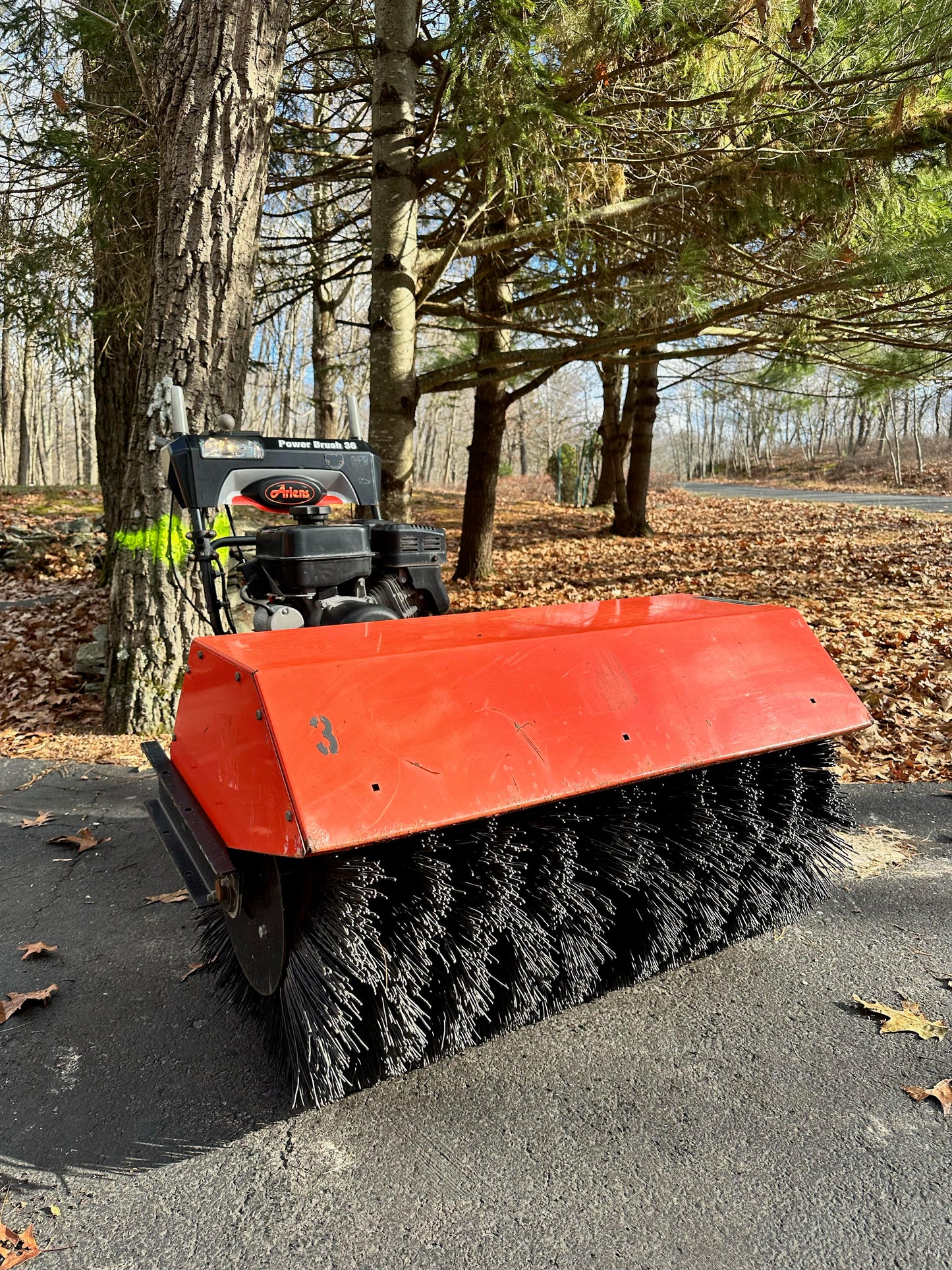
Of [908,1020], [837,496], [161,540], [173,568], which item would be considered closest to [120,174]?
[161,540]

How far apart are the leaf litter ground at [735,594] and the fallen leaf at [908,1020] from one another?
1590mm

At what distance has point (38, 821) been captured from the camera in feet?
12.2

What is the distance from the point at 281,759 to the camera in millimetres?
1715

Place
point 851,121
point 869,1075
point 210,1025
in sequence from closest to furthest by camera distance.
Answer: point 869,1075 → point 210,1025 → point 851,121

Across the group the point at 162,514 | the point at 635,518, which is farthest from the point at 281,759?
the point at 635,518

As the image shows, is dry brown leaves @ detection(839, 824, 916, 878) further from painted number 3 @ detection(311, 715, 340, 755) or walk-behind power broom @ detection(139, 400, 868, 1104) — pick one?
painted number 3 @ detection(311, 715, 340, 755)

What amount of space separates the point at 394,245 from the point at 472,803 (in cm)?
514

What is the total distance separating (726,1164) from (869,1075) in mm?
505

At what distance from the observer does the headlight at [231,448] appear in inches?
113

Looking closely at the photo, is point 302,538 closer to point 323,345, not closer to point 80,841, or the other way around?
point 80,841

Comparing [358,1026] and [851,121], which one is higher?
→ [851,121]

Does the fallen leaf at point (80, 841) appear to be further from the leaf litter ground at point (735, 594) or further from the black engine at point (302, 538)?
the black engine at point (302, 538)

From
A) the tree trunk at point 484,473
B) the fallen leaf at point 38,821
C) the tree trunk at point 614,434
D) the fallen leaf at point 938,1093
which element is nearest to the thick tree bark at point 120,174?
the fallen leaf at point 38,821

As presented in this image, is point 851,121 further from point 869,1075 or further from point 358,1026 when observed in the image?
point 358,1026
